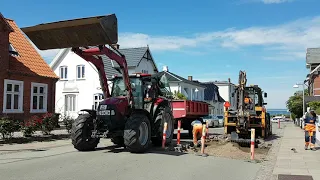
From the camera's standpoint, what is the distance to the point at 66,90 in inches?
1565

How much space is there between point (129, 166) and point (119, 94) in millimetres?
4820

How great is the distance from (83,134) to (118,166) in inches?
126

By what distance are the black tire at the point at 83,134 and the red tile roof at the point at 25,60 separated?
11985 millimetres

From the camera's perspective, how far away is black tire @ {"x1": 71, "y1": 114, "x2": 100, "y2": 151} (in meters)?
12.8

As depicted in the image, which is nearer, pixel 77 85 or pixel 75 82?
pixel 77 85

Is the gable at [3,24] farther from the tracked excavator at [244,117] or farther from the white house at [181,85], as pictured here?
the white house at [181,85]

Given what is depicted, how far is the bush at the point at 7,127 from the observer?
15.9 meters

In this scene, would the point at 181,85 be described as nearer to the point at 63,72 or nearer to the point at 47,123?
the point at 63,72

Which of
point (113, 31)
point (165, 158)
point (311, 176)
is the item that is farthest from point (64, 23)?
point (311, 176)

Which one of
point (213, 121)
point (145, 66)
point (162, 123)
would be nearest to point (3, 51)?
point (162, 123)

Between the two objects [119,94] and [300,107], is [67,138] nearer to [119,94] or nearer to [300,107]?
[119,94]

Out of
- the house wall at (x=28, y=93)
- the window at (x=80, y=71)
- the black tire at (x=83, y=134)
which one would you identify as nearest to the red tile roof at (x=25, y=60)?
the house wall at (x=28, y=93)

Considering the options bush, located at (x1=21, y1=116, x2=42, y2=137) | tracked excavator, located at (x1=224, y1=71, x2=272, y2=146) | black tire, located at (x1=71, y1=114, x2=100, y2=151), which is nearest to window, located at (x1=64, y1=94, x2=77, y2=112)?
bush, located at (x1=21, y1=116, x2=42, y2=137)

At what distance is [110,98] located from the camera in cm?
1311
